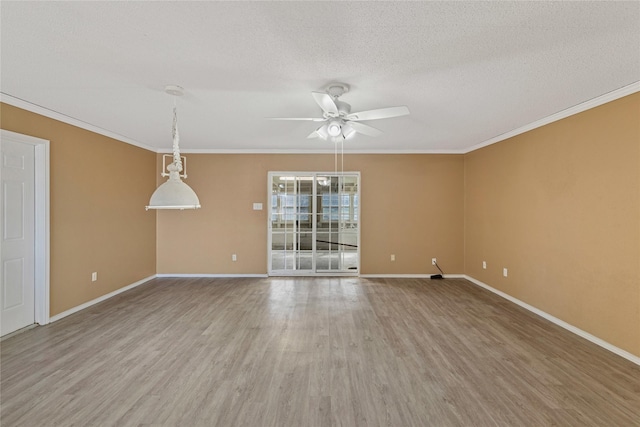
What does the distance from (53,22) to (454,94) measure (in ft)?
10.3

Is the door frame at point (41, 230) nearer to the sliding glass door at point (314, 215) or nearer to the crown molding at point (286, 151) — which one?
the crown molding at point (286, 151)

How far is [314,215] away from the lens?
232 inches

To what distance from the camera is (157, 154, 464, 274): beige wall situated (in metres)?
5.78

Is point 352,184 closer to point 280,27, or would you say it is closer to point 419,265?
point 419,265

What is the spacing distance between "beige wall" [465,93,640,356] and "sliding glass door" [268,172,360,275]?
254 cm

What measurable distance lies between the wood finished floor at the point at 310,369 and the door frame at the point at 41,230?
1.11 feet

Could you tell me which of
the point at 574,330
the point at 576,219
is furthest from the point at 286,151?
the point at 574,330

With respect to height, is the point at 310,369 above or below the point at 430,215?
below

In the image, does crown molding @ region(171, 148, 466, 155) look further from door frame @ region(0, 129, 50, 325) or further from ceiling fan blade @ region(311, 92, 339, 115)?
ceiling fan blade @ region(311, 92, 339, 115)

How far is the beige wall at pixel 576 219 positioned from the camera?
108 inches

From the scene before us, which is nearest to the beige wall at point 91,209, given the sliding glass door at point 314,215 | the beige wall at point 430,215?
the beige wall at point 430,215

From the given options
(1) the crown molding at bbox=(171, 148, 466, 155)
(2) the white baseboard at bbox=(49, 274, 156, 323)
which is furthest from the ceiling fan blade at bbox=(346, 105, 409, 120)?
(2) the white baseboard at bbox=(49, 274, 156, 323)

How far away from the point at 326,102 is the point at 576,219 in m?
3.13

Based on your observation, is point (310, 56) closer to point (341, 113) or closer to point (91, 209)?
point (341, 113)
